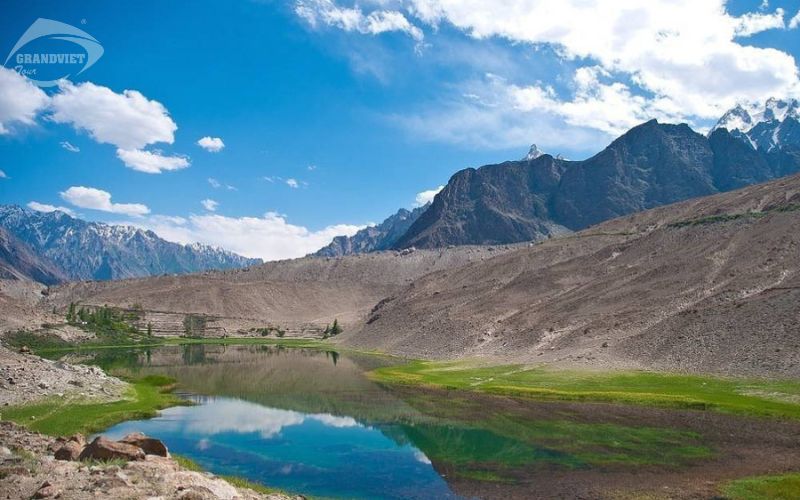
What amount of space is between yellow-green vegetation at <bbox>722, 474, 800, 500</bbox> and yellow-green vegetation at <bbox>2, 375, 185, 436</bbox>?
125 ft

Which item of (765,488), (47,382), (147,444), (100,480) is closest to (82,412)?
(47,382)

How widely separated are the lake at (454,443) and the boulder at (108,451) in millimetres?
10055

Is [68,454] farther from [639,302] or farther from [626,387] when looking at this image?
[639,302]

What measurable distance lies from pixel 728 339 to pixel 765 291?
1464 cm

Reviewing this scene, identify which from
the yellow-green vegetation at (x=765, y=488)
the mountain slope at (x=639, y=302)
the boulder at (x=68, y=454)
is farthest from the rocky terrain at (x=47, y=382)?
the mountain slope at (x=639, y=302)

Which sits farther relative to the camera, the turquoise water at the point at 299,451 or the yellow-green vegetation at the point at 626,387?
the yellow-green vegetation at the point at 626,387

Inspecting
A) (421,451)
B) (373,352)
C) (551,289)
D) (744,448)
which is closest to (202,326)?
(373,352)

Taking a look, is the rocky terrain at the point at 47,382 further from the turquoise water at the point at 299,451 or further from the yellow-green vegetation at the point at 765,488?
the yellow-green vegetation at the point at 765,488

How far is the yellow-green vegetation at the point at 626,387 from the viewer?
5166 centimetres

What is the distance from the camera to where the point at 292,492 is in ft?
97.8

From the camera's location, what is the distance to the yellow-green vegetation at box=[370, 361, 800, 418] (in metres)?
51.7

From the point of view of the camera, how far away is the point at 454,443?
42.5 m

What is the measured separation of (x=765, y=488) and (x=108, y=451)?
29.8 metres

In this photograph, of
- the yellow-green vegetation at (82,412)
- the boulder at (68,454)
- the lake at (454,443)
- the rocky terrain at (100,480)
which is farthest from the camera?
the yellow-green vegetation at (82,412)
